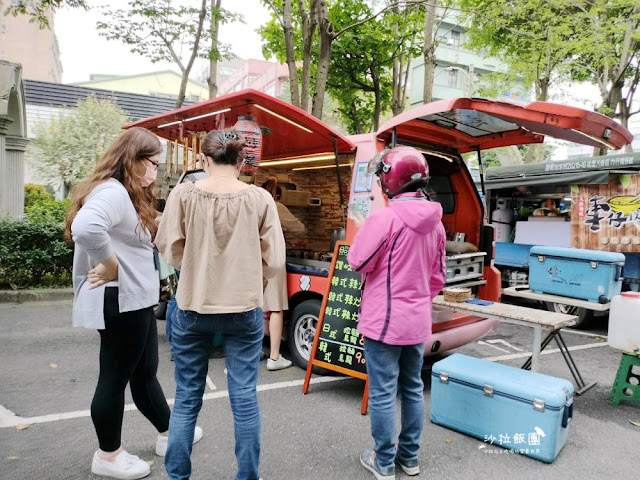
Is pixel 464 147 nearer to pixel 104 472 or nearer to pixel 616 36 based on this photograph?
pixel 104 472

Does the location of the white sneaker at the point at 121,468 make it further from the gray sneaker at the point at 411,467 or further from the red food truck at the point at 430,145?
the red food truck at the point at 430,145

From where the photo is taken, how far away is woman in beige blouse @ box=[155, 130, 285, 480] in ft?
7.03

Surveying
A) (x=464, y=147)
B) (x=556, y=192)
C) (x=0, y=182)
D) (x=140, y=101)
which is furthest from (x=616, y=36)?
(x=140, y=101)

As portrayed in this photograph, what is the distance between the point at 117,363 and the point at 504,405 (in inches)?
97.3

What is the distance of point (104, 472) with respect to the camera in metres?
2.60

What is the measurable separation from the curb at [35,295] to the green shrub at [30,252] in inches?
10.7

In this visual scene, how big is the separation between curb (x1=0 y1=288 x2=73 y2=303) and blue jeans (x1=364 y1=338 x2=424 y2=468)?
6710 mm

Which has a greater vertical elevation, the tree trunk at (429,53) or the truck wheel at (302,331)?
the tree trunk at (429,53)

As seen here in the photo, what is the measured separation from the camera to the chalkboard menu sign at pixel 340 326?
Answer: 12.4 feet

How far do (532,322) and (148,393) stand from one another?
2.72 m

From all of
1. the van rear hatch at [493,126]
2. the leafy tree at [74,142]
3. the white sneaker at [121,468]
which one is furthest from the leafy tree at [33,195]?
the white sneaker at [121,468]

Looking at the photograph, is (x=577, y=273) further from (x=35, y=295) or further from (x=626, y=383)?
(x=35, y=295)

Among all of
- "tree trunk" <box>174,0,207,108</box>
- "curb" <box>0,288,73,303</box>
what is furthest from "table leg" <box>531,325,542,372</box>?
"tree trunk" <box>174,0,207,108</box>

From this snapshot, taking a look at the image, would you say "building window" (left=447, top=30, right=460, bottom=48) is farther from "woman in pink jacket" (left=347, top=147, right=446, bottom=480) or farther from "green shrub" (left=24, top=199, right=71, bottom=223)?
"woman in pink jacket" (left=347, top=147, right=446, bottom=480)
